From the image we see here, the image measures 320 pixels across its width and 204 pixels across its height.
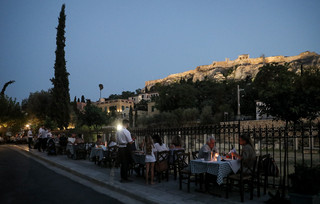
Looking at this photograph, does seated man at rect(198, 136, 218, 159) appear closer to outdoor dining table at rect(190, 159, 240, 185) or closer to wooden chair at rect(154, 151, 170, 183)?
outdoor dining table at rect(190, 159, 240, 185)

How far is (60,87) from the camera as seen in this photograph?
1159 inches

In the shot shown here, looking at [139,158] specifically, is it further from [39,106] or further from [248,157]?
[39,106]

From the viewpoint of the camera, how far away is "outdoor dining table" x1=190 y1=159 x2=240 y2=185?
6504mm

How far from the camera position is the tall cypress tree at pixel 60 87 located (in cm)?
2936

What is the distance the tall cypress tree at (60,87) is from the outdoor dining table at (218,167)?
2551 cm

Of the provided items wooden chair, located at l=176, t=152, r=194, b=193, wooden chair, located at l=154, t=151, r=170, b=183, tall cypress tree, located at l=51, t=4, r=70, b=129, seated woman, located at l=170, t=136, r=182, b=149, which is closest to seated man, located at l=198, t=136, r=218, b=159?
wooden chair, located at l=176, t=152, r=194, b=193

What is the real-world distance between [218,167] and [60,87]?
1038 inches

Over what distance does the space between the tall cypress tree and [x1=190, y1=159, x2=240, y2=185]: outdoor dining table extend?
83.7 ft

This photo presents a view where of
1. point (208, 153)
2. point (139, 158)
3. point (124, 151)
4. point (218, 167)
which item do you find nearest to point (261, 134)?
point (208, 153)

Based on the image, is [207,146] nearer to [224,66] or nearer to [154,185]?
[154,185]

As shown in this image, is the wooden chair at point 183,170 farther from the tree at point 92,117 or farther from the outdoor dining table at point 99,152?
the tree at point 92,117

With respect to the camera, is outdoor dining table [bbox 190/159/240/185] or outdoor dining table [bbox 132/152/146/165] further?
outdoor dining table [bbox 132/152/146/165]

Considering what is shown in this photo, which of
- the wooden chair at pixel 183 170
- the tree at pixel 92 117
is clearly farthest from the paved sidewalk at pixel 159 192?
the tree at pixel 92 117

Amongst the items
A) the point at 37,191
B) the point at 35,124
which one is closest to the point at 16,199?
the point at 37,191
